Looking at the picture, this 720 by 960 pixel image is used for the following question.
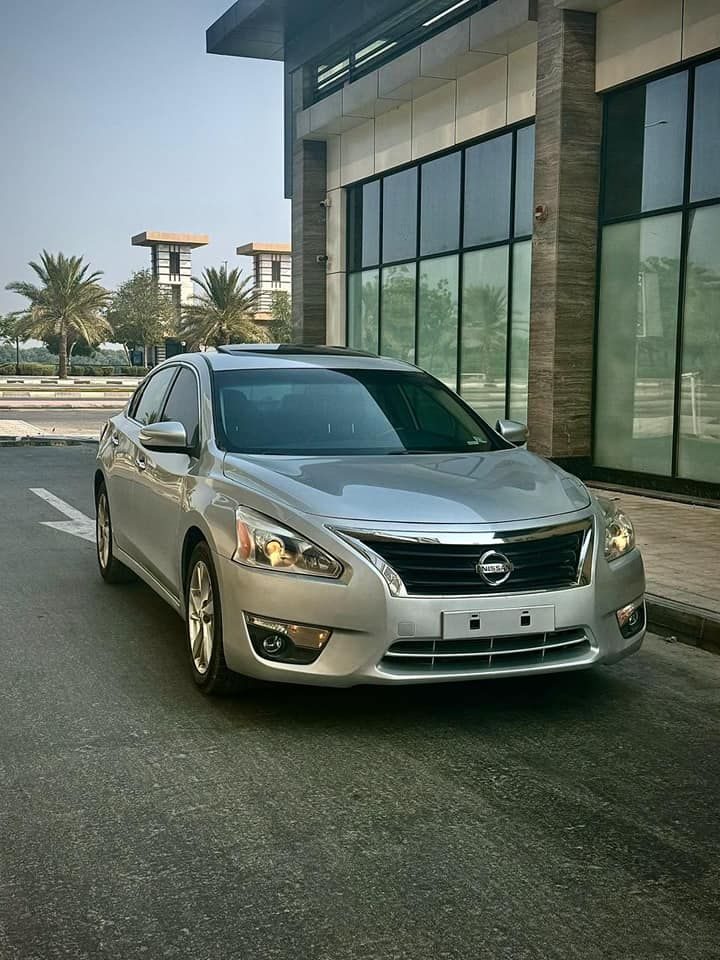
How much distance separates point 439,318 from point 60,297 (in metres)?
55.1

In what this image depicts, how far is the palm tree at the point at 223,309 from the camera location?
69.2 m

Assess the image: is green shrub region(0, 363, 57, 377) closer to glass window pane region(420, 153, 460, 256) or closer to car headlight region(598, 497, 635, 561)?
glass window pane region(420, 153, 460, 256)

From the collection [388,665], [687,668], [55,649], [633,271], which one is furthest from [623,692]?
[633,271]

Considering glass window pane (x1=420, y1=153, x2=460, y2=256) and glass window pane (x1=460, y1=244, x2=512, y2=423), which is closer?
glass window pane (x1=460, y1=244, x2=512, y2=423)

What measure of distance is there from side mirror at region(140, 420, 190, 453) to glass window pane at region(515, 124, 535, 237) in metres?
11.0

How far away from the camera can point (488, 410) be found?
56.9ft

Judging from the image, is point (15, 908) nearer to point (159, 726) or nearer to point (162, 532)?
point (159, 726)

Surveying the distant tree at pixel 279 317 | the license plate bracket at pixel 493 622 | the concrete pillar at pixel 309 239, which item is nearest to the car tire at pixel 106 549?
the license plate bracket at pixel 493 622

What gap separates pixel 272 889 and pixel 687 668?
338cm

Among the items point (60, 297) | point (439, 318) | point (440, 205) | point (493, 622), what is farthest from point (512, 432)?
point (60, 297)

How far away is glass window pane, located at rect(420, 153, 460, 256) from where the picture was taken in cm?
1798

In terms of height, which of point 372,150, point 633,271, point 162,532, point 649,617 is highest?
point 372,150

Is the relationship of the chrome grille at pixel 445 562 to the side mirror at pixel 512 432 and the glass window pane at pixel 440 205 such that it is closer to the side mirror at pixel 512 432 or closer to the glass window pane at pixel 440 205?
the side mirror at pixel 512 432

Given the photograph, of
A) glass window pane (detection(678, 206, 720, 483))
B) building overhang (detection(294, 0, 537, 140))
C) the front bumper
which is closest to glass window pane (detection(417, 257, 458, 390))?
building overhang (detection(294, 0, 537, 140))
